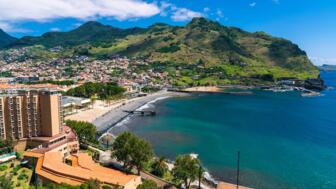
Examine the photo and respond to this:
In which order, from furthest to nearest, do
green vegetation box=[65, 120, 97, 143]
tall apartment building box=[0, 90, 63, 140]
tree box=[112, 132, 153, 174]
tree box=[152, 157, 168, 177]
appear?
green vegetation box=[65, 120, 97, 143] → tall apartment building box=[0, 90, 63, 140] → tree box=[152, 157, 168, 177] → tree box=[112, 132, 153, 174]

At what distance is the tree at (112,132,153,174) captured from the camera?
45.9 meters

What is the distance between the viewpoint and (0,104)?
5425 centimetres

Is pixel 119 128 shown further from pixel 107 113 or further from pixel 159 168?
pixel 159 168

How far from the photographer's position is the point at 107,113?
346 ft

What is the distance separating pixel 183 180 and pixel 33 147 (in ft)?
96.4

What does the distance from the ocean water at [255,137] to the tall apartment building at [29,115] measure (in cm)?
2393

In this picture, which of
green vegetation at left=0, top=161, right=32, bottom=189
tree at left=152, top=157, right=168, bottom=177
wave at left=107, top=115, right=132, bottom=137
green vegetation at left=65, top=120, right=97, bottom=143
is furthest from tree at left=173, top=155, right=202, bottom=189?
wave at left=107, top=115, right=132, bottom=137

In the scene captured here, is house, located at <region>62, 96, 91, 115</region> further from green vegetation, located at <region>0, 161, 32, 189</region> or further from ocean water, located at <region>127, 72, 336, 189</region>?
green vegetation, located at <region>0, 161, 32, 189</region>

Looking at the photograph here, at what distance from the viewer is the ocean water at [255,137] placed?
175ft

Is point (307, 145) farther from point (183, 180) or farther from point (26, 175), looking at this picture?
point (26, 175)

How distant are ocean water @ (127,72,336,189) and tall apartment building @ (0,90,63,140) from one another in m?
23.9

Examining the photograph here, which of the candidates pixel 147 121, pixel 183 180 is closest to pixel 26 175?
pixel 183 180

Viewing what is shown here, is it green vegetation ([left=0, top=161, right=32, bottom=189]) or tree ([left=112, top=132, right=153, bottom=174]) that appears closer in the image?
green vegetation ([left=0, top=161, right=32, bottom=189])

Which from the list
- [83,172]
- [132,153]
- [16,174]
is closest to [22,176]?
[16,174]
